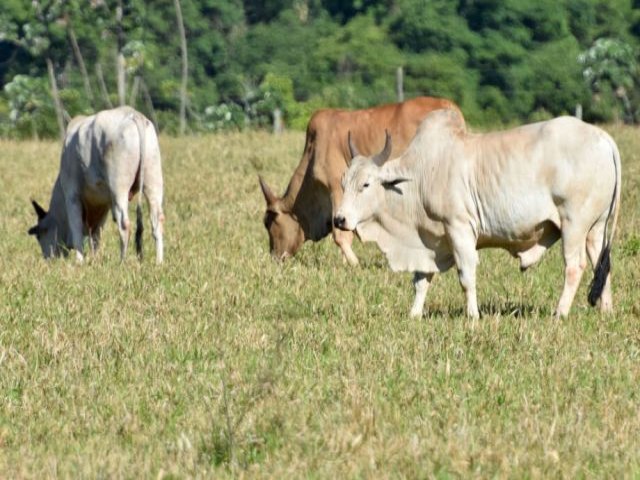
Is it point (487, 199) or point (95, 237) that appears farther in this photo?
point (95, 237)

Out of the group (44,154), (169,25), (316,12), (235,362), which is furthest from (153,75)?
(235,362)

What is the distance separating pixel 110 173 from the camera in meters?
12.1

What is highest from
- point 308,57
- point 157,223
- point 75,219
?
point 157,223

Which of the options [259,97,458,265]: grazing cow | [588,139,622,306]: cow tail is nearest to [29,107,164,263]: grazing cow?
[259,97,458,265]: grazing cow

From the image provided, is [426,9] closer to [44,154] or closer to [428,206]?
[44,154]

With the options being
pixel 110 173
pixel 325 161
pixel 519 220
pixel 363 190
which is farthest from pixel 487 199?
pixel 110 173

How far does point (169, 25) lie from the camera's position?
252 ft

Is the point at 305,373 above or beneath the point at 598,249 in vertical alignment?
above

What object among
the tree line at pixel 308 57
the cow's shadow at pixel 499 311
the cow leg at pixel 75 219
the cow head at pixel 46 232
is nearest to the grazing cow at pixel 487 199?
the cow's shadow at pixel 499 311

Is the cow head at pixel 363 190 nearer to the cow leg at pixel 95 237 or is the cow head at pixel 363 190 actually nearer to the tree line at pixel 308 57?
the cow leg at pixel 95 237

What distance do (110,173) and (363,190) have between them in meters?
3.63

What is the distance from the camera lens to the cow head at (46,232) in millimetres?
13258

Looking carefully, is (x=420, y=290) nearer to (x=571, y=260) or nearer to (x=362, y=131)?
(x=571, y=260)

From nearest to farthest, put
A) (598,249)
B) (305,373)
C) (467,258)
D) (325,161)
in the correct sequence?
1. (305,373)
2. (467,258)
3. (598,249)
4. (325,161)
